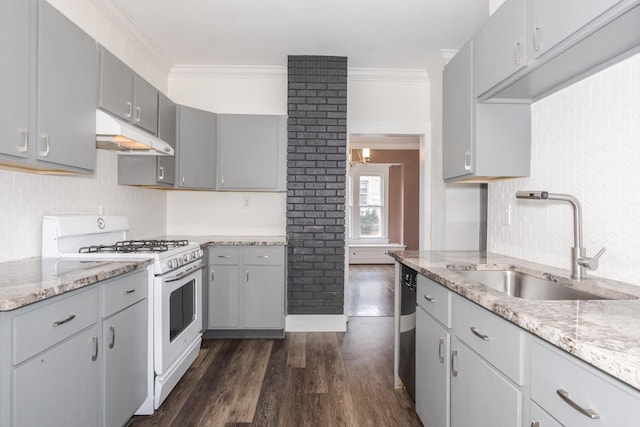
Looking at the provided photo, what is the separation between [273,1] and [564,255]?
249 cm

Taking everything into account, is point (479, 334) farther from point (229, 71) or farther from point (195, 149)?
point (229, 71)

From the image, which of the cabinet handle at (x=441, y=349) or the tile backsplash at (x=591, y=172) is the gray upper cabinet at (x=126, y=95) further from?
the tile backsplash at (x=591, y=172)

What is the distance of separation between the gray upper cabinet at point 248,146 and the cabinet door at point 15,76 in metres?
2.12

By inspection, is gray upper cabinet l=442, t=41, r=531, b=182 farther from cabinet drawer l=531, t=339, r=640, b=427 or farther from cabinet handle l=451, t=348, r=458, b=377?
cabinet drawer l=531, t=339, r=640, b=427

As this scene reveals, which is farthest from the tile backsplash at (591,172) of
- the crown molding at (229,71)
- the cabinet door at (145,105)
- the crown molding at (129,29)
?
the crown molding at (129,29)

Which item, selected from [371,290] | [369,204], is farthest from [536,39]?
[369,204]

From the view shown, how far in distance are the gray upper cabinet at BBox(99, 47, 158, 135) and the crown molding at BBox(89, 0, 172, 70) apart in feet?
1.89

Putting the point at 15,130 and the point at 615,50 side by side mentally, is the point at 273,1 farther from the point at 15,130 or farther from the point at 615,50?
the point at 615,50

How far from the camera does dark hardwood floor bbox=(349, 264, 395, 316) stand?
4.42 m


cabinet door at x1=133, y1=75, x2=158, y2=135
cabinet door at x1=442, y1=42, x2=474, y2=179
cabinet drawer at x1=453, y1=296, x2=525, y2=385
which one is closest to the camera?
cabinet drawer at x1=453, y1=296, x2=525, y2=385

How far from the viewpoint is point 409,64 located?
12.5 feet

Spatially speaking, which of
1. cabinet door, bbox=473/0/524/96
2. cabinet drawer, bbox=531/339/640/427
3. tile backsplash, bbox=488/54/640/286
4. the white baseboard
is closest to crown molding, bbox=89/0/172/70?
cabinet door, bbox=473/0/524/96

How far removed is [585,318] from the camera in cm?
95

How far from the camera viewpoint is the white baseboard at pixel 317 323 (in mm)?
3682
